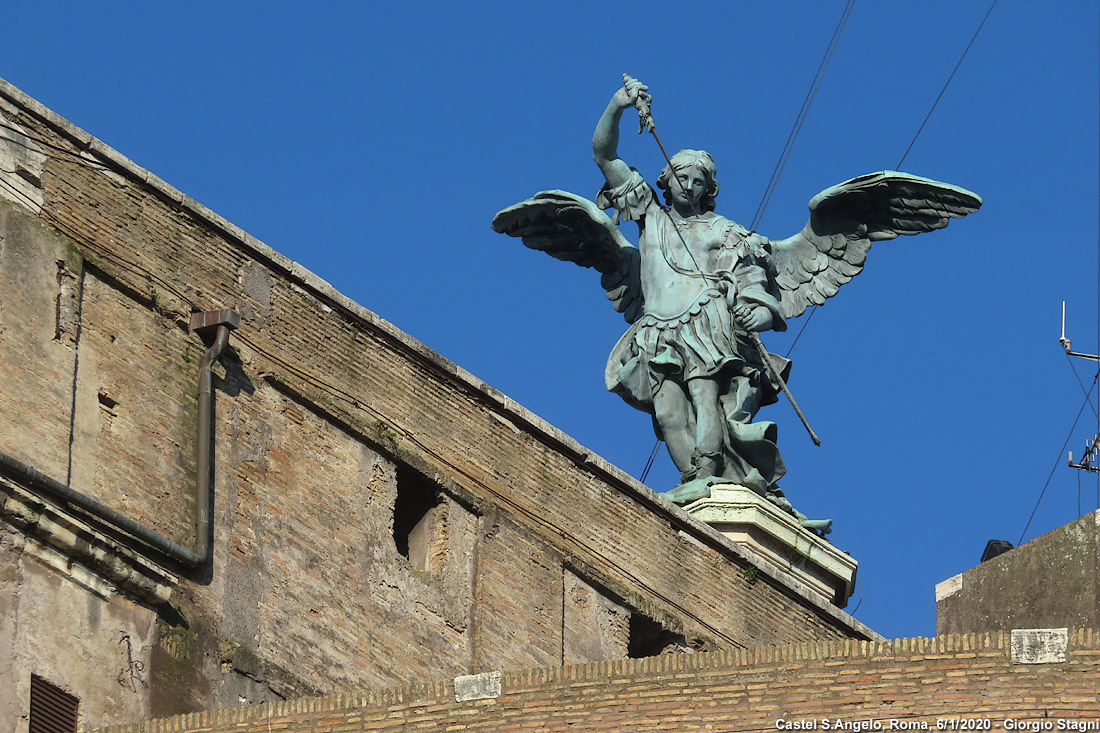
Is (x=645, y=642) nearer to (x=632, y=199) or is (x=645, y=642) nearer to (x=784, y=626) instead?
(x=784, y=626)

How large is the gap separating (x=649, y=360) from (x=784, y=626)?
2935 millimetres

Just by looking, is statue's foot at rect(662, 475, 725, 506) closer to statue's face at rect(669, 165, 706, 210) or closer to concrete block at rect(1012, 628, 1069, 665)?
statue's face at rect(669, 165, 706, 210)

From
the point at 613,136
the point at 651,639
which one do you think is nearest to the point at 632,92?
the point at 613,136

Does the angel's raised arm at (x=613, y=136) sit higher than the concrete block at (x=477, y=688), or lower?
higher

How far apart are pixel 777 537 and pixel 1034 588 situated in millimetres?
4517

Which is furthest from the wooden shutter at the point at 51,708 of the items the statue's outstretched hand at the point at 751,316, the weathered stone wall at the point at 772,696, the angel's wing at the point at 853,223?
the angel's wing at the point at 853,223

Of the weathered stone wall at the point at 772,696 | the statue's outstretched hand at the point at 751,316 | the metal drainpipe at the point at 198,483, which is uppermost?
the statue's outstretched hand at the point at 751,316

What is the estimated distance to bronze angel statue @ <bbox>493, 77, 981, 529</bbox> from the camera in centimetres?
2614

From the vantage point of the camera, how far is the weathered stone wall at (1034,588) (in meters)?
20.4

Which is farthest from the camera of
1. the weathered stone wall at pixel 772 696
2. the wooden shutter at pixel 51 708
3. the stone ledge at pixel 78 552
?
the stone ledge at pixel 78 552

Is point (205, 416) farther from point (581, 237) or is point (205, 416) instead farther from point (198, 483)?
point (581, 237)

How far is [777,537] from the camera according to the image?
994 inches

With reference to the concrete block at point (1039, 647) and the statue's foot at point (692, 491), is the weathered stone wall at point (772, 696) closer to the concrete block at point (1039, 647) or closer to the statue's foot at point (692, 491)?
the concrete block at point (1039, 647)

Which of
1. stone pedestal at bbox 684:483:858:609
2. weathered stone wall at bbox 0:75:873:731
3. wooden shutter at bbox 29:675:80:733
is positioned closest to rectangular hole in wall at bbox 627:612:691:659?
weathered stone wall at bbox 0:75:873:731
